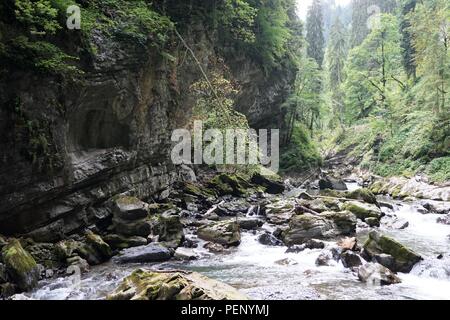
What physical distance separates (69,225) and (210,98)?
10.8m

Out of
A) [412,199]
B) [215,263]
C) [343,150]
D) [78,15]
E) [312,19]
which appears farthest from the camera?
[312,19]

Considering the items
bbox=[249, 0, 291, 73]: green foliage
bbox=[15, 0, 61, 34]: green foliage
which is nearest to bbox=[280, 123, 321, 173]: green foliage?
bbox=[249, 0, 291, 73]: green foliage

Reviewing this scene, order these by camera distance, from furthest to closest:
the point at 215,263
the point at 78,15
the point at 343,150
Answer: the point at 343,150, the point at 78,15, the point at 215,263

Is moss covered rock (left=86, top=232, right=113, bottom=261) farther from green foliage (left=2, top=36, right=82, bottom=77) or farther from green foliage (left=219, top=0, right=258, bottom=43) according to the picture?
green foliage (left=219, top=0, right=258, bottom=43)

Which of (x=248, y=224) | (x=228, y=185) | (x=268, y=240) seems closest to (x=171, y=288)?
(x=268, y=240)

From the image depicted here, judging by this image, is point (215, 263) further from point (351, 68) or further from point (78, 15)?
point (351, 68)

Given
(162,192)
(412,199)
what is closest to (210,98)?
(162,192)

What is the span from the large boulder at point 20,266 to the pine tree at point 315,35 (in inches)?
2051

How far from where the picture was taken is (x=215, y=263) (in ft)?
39.3

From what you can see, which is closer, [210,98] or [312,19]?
[210,98]

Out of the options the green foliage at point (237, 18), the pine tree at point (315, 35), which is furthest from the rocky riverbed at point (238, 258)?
the pine tree at point (315, 35)

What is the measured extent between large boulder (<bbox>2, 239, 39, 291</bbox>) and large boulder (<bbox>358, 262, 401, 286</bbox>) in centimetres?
804

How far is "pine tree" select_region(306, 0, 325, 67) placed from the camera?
5734 cm

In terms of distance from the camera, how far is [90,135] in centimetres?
1519
